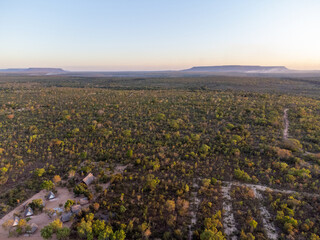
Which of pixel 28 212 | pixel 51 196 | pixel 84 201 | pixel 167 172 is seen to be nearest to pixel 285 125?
pixel 167 172

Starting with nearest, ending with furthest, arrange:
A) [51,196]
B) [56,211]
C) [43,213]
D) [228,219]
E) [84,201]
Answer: [228,219]
[56,211]
[43,213]
[84,201]
[51,196]

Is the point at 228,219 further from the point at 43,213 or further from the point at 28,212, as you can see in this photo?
the point at 28,212

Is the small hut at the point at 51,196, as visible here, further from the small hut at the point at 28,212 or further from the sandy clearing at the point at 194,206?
the sandy clearing at the point at 194,206

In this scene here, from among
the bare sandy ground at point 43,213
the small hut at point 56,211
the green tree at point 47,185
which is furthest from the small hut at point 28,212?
the green tree at point 47,185

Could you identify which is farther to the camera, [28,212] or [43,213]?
[43,213]

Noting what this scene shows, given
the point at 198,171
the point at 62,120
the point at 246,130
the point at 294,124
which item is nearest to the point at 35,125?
the point at 62,120

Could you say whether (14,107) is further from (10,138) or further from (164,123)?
(164,123)

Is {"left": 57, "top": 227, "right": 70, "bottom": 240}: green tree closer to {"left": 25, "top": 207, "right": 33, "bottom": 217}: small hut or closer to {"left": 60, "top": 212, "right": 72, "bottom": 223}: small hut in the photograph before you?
{"left": 60, "top": 212, "right": 72, "bottom": 223}: small hut

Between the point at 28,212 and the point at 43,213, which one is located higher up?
the point at 28,212
